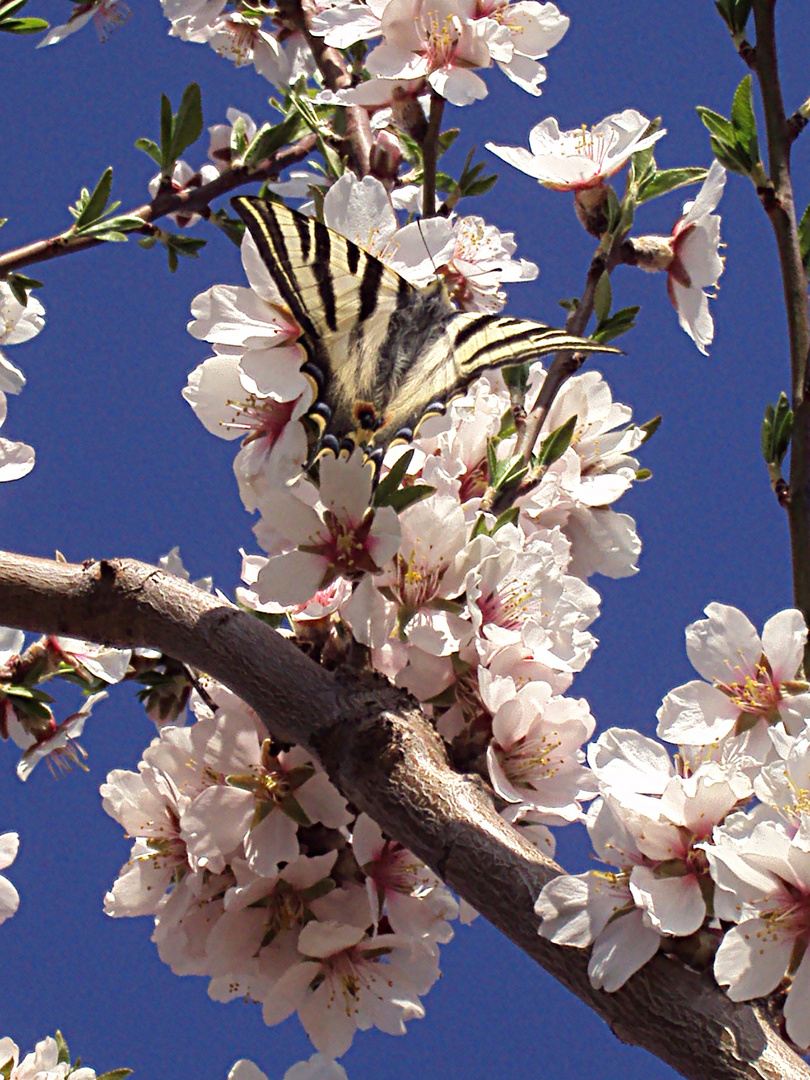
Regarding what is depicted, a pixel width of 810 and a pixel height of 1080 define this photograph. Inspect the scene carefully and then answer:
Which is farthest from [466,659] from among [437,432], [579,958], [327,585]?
[579,958]

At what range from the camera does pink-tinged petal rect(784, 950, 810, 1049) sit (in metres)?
1.35

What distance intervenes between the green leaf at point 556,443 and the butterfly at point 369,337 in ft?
0.79

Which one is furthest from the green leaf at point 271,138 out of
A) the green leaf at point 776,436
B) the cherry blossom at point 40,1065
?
the cherry blossom at point 40,1065

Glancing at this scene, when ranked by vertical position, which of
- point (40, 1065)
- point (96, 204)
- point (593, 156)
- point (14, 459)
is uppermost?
point (96, 204)

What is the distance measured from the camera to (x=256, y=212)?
63.7 inches

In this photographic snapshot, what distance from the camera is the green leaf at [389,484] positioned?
1.71 m

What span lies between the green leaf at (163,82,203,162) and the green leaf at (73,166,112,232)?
224mm

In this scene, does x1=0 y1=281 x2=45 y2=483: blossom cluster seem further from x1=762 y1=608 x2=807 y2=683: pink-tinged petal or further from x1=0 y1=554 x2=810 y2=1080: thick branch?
x1=762 y1=608 x2=807 y2=683: pink-tinged petal

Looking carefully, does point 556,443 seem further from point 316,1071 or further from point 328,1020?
point 316,1071

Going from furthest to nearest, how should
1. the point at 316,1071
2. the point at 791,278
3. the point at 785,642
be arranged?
the point at 316,1071 → the point at 791,278 → the point at 785,642

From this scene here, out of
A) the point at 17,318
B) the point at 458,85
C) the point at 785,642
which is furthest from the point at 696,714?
the point at 17,318

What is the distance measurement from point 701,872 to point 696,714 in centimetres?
52

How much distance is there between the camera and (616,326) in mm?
2178

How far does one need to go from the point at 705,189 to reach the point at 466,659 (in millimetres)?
1041
